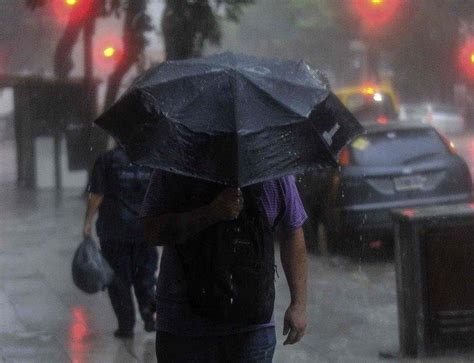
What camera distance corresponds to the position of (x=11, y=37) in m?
50.4

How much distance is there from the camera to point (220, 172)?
12.5ft

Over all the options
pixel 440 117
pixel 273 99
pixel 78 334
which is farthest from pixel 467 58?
pixel 273 99

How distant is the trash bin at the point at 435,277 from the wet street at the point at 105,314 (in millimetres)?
172

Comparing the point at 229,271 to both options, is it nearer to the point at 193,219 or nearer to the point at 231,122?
the point at 193,219

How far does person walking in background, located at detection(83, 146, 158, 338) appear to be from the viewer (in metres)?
7.86

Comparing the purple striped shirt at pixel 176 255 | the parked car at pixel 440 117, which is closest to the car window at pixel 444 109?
the parked car at pixel 440 117

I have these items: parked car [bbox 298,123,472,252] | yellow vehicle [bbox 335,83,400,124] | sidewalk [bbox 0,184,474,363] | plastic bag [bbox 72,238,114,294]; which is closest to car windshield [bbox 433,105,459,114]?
yellow vehicle [bbox 335,83,400,124]

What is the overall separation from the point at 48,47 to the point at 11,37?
8053 millimetres

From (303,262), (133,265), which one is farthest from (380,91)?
(303,262)

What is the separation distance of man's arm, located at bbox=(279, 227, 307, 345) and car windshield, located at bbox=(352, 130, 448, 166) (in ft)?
27.4

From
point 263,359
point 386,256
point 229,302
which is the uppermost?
point 229,302

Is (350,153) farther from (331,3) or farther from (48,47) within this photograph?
(331,3)

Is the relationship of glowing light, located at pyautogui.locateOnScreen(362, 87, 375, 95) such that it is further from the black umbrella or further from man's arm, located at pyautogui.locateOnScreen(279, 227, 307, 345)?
the black umbrella

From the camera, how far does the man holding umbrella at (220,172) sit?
3.85m
